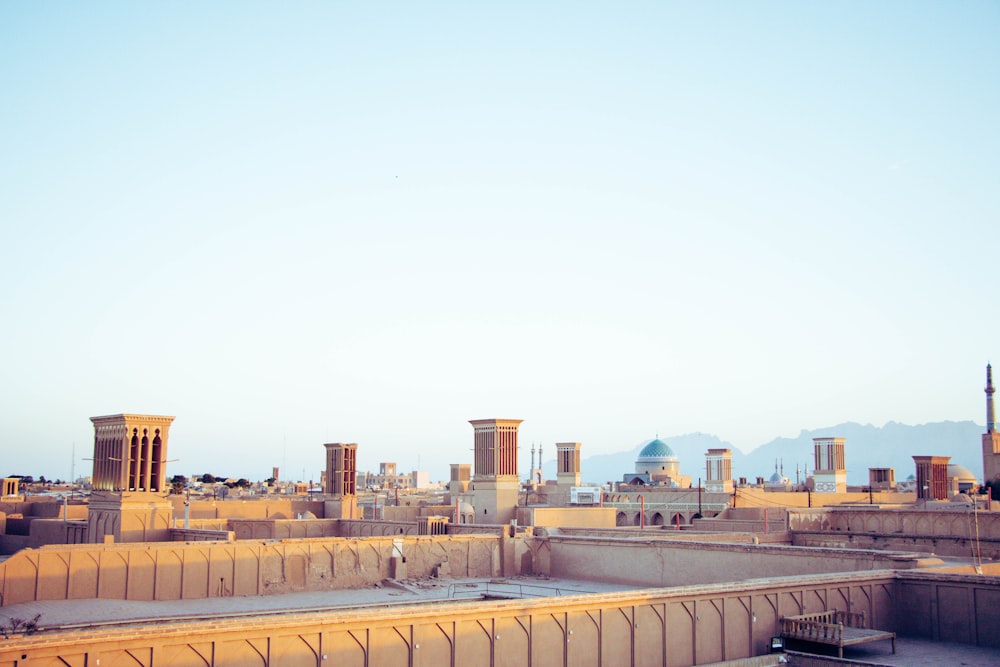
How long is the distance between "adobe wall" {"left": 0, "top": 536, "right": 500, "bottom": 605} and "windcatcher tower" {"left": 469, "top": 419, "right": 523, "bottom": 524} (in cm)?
739

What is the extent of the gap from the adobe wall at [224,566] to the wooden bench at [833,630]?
1770 cm

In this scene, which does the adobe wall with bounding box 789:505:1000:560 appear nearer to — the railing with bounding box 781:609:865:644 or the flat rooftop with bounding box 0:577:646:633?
the flat rooftop with bounding box 0:577:646:633

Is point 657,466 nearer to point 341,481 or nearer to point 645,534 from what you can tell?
point 341,481

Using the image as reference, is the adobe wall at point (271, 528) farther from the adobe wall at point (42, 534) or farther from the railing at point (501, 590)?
the railing at point (501, 590)

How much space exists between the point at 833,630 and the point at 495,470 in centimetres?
2658

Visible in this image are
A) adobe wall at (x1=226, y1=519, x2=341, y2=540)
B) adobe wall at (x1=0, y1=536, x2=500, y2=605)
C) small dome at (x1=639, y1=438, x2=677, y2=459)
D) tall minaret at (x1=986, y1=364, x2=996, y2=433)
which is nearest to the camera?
adobe wall at (x1=0, y1=536, x2=500, y2=605)

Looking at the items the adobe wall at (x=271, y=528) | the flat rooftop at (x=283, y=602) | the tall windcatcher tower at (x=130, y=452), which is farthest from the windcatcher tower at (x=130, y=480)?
the flat rooftop at (x=283, y=602)

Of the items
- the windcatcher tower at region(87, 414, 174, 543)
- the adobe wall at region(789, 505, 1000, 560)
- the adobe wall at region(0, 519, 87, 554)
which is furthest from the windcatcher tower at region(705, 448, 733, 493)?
the adobe wall at region(0, 519, 87, 554)

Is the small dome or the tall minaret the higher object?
the tall minaret

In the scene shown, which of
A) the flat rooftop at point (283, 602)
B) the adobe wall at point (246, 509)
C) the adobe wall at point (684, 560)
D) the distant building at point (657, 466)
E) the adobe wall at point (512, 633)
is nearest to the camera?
the adobe wall at point (512, 633)

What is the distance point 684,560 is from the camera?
111 ft

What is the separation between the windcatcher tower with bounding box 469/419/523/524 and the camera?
48.5 meters

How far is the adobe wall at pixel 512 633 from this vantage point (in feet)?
56.1

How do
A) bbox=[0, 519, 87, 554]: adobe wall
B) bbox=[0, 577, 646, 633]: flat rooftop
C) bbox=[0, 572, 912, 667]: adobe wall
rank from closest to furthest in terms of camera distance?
bbox=[0, 572, 912, 667]: adobe wall
bbox=[0, 577, 646, 633]: flat rooftop
bbox=[0, 519, 87, 554]: adobe wall
